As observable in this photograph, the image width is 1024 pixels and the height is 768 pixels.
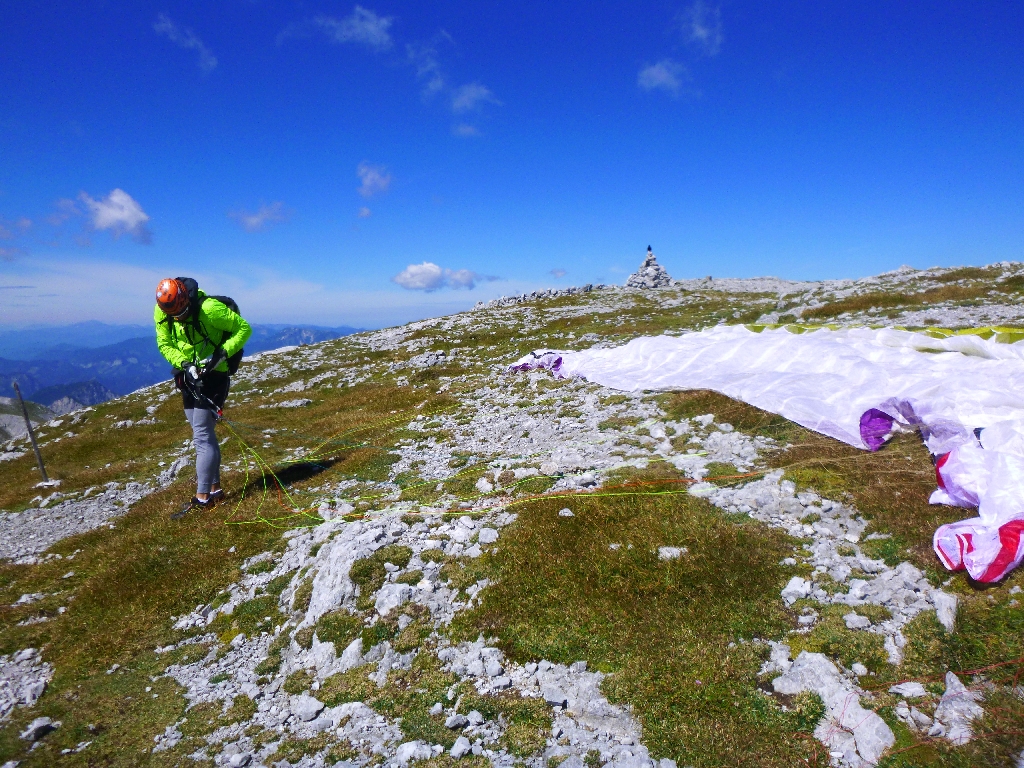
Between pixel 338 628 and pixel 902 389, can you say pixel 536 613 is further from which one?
pixel 902 389

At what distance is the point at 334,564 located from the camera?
352 inches

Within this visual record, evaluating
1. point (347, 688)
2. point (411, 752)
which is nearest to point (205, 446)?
point (347, 688)

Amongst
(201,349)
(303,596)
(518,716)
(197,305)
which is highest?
(197,305)

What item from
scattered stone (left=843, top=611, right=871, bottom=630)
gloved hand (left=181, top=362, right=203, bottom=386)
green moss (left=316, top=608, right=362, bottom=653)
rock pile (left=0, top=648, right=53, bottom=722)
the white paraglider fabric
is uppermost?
Result: gloved hand (left=181, top=362, right=203, bottom=386)

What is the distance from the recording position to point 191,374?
11.8 m

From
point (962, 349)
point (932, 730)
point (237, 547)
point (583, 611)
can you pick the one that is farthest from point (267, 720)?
point (962, 349)

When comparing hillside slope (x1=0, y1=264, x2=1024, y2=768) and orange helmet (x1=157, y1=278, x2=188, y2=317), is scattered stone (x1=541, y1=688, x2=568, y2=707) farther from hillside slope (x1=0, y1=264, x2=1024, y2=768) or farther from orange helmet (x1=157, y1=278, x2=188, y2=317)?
orange helmet (x1=157, y1=278, x2=188, y2=317)

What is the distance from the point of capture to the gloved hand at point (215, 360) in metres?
11.9

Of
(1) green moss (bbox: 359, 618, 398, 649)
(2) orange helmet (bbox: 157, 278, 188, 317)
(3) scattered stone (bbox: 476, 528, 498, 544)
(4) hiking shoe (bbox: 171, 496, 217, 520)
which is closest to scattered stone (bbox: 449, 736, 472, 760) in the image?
(1) green moss (bbox: 359, 618, 398, 649)

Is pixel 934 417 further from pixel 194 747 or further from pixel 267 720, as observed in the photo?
pixel 194 747

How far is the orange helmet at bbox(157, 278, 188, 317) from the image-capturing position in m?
11.0

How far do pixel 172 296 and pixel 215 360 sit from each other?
66.7 inches

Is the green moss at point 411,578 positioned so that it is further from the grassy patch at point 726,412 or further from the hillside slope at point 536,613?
the grassy patch at point 726,412

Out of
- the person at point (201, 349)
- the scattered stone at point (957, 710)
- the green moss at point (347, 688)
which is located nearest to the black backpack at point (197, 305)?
the person at point (201, 349)
